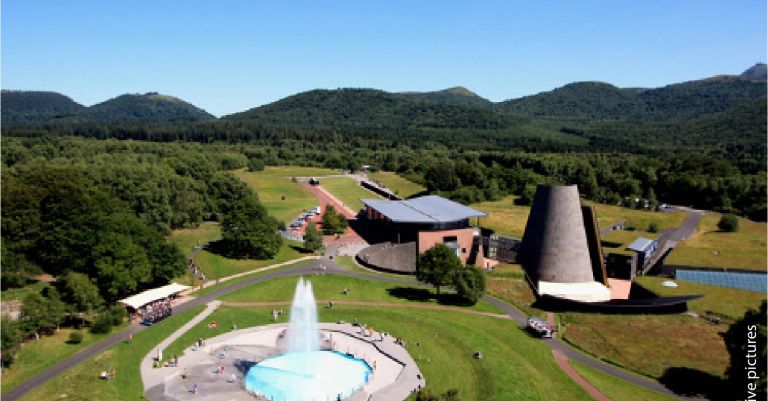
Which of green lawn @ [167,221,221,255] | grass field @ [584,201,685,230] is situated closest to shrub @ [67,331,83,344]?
green lawn @ [167,221,221,255]

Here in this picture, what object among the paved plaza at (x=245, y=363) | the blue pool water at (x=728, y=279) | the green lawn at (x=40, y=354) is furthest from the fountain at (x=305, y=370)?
the blue pool water at (x=728, y=279)

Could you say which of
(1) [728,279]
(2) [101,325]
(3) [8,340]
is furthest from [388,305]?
(1) [728,279]

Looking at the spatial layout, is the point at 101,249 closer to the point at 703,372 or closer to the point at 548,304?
the point at 548,304

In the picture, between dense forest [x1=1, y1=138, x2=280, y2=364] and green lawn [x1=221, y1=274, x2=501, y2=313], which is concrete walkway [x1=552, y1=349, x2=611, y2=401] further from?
dense forest [x1=1, y1=138, x2=280, y2=364]

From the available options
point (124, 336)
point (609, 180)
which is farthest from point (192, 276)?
point (609, 180)

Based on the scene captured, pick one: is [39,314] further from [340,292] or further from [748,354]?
[748,354]
